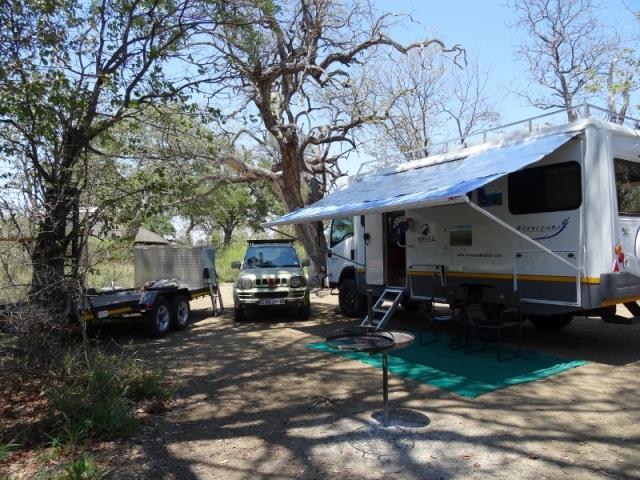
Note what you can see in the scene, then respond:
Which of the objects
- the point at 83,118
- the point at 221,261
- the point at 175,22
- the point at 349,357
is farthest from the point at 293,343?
the point at 221,261

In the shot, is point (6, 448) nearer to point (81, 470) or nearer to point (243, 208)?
point (81, 470)

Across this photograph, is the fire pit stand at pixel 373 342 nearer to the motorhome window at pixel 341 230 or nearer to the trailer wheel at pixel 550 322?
the trailer wheel at pixel 550 322

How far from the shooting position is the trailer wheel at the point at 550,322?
8.66 metres

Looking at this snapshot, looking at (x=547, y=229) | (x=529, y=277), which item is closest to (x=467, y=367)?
(x=529, y=277)

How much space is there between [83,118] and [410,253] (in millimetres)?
5623

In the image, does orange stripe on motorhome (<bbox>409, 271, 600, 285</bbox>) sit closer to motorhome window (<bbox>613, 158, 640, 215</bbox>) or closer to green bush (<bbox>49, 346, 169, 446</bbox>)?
motorhome window (<bbox>613, 158, 640, 215</bbox>)

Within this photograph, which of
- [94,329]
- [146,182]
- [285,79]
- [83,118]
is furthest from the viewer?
[285,79]

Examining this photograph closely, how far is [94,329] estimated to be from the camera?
33.3 ft

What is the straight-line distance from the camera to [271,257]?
38.7 ft

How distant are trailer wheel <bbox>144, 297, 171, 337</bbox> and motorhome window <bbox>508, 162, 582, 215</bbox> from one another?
6.37 metres

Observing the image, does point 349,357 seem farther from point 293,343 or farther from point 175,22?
point 175,22

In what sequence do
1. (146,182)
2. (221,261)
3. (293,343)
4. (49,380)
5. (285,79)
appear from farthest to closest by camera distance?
(221,261) → (285,79) → (293,343) → (146,182) → (49,380)

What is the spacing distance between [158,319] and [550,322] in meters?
7.06

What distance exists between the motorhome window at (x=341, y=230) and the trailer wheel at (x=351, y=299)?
1028 millimetres
